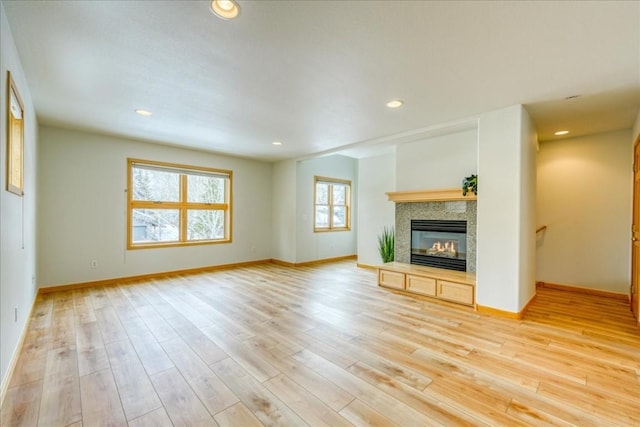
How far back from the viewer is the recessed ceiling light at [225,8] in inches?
66.6

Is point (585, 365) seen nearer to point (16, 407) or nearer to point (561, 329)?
point (561, 329)

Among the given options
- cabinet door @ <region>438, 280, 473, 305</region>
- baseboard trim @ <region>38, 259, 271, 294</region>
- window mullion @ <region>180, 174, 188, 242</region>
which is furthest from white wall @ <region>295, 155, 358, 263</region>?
cabinet door @ <region>438, 280, 473, 305</region>

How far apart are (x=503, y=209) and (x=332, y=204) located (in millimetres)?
4565

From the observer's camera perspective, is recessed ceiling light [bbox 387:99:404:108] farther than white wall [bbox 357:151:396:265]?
No

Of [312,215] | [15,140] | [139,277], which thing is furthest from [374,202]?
[15,140]

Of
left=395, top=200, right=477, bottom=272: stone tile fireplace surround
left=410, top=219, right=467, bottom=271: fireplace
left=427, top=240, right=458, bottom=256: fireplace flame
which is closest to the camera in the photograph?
left=395, top=200, right=477, bottom=272: stone tile fireplace surround

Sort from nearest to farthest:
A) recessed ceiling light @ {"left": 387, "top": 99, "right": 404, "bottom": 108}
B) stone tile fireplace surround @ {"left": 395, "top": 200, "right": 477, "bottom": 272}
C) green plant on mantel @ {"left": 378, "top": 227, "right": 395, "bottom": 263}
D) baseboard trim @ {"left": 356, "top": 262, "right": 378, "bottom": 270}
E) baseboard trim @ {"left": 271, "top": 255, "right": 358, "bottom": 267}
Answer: recessed ceiling light @ {"left": 387, "top": 99, "right": 404, "bottom": 108} → stone tile fireplace surround @ {"left": 395, "top": 200, "right": 477, "bottom": 272} → green plant on mantel @ {"left": 378, "top": 227, "right": 395, "bottom": 263} → baseboard trim @ {"left": 356, "top": 262, "right": 378, "bottom": 270} → baseboard trim @ {"left": 271, "top": 255, "right": 358, "bottom": 267}

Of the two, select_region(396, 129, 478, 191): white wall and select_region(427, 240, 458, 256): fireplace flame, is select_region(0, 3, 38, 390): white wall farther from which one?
select_region(427, 240, 458, 256): fireplace flame

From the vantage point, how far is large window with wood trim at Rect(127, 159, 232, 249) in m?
5.14

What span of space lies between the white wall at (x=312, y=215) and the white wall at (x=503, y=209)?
3853 mm

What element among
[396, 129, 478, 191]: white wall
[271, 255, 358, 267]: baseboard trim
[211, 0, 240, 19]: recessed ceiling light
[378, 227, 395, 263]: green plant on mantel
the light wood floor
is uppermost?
[211, 0, 240, 19]: recessed ceiling light

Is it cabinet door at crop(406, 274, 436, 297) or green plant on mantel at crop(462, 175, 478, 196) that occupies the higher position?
green plant on mantel at crop(462, 175, 478, 196)

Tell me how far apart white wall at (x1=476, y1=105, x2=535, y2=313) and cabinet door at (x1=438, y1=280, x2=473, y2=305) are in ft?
0.41

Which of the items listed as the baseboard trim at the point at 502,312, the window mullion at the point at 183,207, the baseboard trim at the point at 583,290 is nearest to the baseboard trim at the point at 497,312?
the baseboard trim at the point at 502,312
